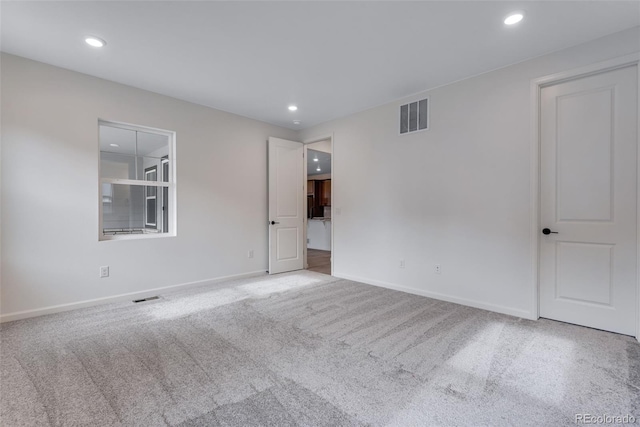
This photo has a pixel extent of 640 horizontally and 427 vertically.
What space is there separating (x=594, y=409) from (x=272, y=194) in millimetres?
4373

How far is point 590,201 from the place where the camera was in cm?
268

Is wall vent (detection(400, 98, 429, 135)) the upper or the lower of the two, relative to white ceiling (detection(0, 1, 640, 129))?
lower

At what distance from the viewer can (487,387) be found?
1802 millimetres

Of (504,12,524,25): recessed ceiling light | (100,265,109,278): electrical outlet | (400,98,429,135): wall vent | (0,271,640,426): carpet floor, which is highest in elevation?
(504,12,524,25): recessed ceiling light

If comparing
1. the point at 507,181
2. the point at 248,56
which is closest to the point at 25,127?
the point at 248,56

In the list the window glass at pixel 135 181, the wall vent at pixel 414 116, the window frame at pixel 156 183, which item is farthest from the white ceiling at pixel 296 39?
the window glass at pixel 135 181

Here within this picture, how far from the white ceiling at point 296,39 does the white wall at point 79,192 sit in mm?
300

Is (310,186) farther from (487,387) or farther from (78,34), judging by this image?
(487,387)

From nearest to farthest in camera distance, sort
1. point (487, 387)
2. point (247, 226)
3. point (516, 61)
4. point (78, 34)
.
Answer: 1. point (487, 387)
2. point (78, 34)
3. point (516, 61)
4. point (247, 226)

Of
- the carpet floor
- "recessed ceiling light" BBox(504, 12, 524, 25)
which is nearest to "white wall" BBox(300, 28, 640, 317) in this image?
the carpet floor

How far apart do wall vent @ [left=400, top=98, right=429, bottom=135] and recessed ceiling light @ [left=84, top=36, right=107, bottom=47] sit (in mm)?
3389

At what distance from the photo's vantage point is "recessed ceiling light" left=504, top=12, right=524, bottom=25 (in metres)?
2.25

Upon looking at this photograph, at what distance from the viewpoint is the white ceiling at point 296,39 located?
86.4 inches

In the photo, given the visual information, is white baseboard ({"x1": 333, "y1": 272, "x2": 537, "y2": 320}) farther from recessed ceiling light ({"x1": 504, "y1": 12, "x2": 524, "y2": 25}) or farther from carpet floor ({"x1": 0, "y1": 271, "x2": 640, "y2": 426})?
recessed ceiling light ({"x1": 504, "y1": 12, "x2": 524, "y2": 25})
